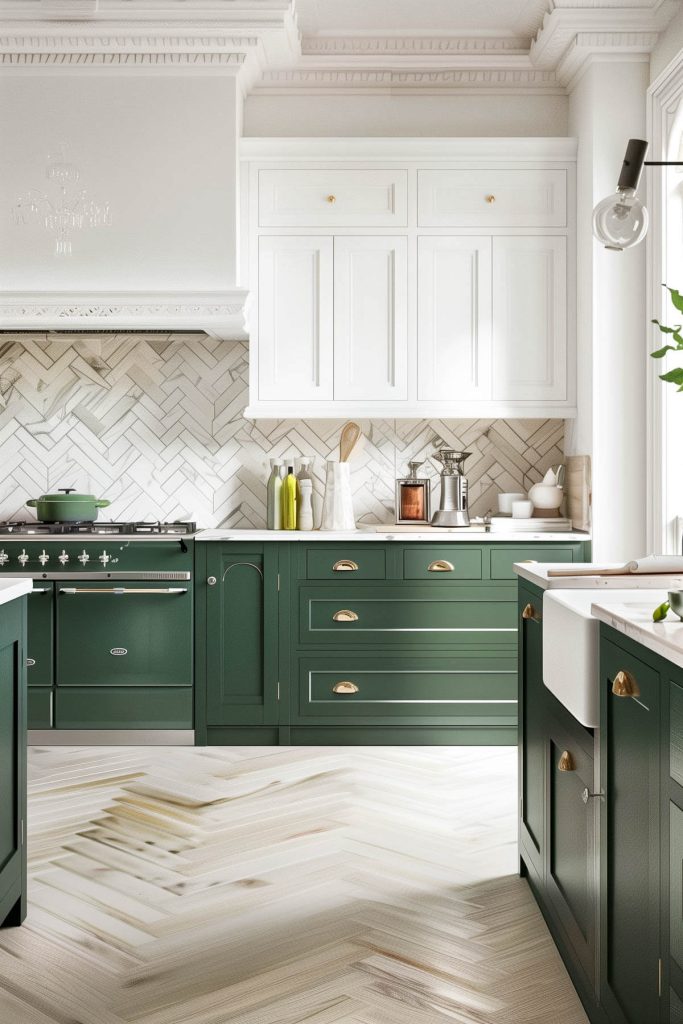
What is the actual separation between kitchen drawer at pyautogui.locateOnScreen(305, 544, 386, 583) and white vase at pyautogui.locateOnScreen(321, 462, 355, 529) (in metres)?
0.26

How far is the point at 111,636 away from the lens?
389cm

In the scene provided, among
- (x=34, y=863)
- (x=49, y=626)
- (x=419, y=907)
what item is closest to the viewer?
(x=419, y=907)

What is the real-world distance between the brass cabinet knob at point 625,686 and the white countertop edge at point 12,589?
4.46 ft

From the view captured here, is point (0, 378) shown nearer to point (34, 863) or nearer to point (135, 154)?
point (135, 154)

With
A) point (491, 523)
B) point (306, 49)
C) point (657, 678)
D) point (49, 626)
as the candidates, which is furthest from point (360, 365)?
point (657, 678)

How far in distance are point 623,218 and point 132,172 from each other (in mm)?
2896

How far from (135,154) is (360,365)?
4.48ft

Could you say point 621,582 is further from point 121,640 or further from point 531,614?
point 121,640

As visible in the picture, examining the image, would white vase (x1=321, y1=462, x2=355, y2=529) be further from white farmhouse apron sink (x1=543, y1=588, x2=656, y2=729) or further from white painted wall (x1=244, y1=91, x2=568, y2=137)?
white farmhouse apron sink (x1=543, y1=588, x2=656, y2=729)

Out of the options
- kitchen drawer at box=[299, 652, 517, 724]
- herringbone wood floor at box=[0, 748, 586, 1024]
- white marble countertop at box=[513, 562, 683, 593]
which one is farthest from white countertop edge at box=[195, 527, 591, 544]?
white marble countertop at box=[513, 562, 683, 593]

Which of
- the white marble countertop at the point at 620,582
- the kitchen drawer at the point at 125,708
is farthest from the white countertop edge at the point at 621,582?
the kitchen drawer at the point at 125,708

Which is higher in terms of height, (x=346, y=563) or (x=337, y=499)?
(x=337, y=499)

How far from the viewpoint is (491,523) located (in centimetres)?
406

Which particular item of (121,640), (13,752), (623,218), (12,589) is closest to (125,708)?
(121,640)
